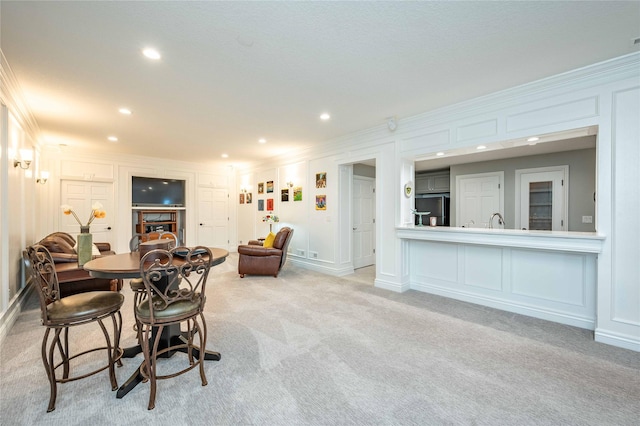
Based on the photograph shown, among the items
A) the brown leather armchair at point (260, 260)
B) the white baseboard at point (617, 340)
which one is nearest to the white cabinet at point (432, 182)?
the brown leather armchair at point (260, 260)

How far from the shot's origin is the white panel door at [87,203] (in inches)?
237

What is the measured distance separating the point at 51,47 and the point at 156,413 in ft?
9.97

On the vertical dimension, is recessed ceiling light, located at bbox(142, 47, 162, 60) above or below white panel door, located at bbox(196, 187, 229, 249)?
above

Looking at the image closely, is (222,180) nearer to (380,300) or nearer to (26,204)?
(26,204)

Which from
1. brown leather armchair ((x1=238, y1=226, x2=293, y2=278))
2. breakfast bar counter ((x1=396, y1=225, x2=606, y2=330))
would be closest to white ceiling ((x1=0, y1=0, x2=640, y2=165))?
breakfast bar counter ((x1=396, y1=225, x2=606, y2=330))

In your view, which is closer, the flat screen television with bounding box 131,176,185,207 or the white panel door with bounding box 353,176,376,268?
the white panel door with bounding box 353,176,376,268

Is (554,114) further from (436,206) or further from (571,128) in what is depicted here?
(436,206)

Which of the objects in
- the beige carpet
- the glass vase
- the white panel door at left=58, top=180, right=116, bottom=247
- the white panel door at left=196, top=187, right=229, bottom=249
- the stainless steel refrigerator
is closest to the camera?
the beige carpet

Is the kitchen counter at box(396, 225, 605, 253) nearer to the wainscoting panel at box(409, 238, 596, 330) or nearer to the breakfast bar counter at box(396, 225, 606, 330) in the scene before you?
the breakfast bar counter at box(396, 225, 606, 330)

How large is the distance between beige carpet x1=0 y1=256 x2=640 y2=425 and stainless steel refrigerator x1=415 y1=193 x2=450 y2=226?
3588 mm

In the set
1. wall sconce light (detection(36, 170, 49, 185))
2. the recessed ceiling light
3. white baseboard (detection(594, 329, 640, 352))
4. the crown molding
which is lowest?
white baseboard (detection(594, 329, 640, 352))

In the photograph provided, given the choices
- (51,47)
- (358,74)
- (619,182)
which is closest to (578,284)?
(619,182)

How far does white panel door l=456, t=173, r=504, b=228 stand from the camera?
5832mm

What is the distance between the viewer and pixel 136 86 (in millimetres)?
3070
